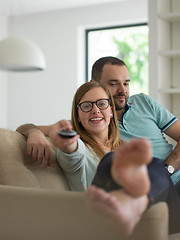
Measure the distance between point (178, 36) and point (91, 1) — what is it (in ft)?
8.27

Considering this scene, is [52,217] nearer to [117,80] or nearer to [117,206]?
[117,206]

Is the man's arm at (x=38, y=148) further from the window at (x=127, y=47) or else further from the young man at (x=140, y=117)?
the window at (x=127, y=47)

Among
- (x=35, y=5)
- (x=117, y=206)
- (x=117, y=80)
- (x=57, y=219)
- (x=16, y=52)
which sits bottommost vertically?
(x=57, y=219)

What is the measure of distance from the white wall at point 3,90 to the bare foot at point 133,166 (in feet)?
18.4

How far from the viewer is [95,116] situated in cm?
166

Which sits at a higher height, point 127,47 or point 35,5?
point 35,5

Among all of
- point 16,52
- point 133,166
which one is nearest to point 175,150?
point 133,166

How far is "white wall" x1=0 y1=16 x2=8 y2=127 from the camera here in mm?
6367

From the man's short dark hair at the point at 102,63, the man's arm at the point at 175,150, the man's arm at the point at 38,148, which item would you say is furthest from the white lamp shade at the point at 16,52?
the man's arm at the point at 38,148

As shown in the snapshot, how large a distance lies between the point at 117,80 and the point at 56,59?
4.11 metres

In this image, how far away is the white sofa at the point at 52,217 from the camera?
105cm

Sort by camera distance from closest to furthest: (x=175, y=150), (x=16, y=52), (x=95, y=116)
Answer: (x=95, y=116)
(x=175, y=150)
(x=16, y=52)

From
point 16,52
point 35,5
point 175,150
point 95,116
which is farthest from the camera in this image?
point 35,5

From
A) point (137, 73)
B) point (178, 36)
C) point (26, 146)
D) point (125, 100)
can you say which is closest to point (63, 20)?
point (137, 73)
